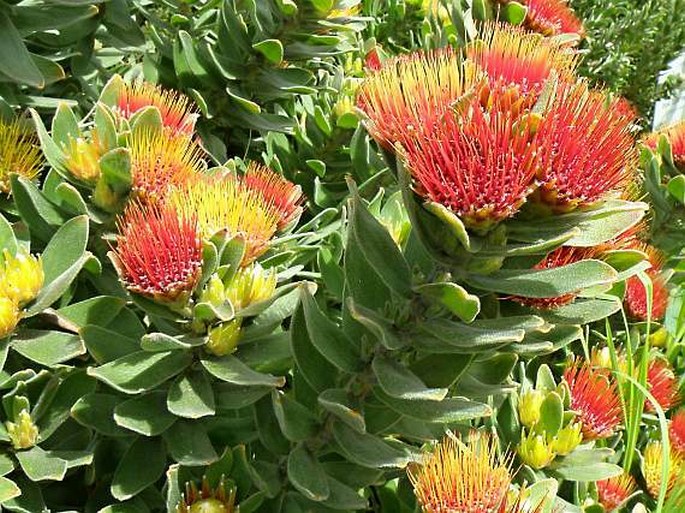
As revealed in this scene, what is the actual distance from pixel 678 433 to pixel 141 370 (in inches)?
45.9

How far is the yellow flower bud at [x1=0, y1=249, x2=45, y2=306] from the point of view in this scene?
3.46 feet

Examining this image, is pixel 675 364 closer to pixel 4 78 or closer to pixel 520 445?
pixel 520 445

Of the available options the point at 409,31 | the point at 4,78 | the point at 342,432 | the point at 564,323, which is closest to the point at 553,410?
the point at 564,323

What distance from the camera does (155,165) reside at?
1.18 m

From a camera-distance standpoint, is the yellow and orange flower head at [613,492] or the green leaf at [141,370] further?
the yellow and orange flower head at [613,492]

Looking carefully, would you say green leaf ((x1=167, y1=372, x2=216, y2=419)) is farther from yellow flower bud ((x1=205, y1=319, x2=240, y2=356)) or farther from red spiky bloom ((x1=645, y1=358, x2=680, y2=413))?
red spiky bloom ((x1=645, y1=358, x2=680, y2=413))

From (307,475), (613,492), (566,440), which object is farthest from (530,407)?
(307,475)

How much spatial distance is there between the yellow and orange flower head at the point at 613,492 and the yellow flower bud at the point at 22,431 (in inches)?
41.4

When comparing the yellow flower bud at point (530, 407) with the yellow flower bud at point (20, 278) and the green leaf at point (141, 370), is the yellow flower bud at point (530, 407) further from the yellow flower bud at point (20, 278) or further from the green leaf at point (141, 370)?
the yellow flower bud at point (20, 278)

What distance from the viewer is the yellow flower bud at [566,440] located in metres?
1.33

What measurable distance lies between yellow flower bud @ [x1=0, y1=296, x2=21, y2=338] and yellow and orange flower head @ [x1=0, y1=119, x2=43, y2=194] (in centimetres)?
28

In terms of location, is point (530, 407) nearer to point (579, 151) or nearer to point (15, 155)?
point (579, 151)

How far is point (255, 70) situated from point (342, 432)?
90 cm

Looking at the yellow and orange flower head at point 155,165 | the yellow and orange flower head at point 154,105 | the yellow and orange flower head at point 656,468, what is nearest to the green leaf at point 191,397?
the yellow and orange flower head at point 155,165
